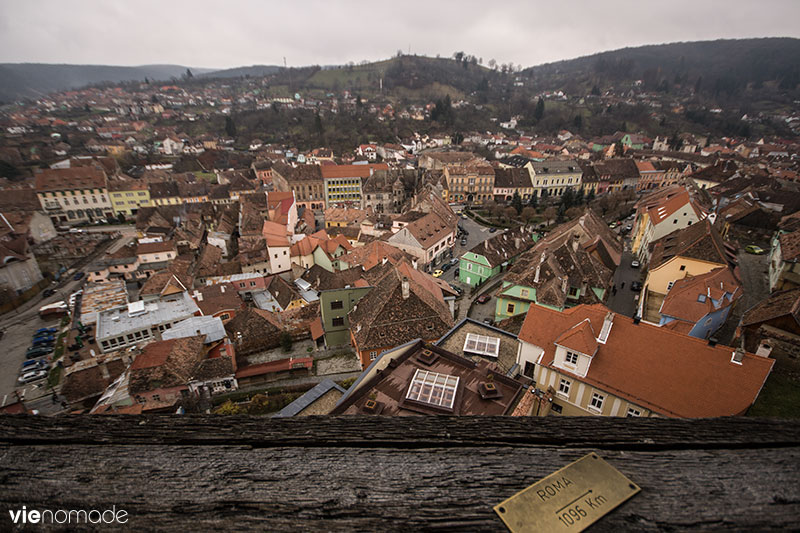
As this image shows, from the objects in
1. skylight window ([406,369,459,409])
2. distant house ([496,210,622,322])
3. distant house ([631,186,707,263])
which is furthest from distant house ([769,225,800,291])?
skylight window ([406,369,459,409])

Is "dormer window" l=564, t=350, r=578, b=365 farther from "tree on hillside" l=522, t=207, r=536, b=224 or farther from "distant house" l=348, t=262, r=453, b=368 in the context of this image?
"tree on hillside" l=522, t=207, r=536, b=224

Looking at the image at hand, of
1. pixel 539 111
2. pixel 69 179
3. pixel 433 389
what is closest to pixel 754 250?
pixel 433 389

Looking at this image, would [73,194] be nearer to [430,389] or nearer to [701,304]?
[430,389]

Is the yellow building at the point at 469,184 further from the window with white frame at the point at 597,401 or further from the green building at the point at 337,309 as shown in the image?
the window with white frame at the point at 597,401

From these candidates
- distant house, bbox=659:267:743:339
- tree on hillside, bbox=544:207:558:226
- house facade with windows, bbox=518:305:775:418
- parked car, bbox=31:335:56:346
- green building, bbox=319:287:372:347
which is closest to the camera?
house facade with windows, bbox=518:305:775:418

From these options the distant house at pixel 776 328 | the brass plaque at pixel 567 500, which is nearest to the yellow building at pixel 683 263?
the distant house at pixel 776 328

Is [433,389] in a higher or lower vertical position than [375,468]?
lower
